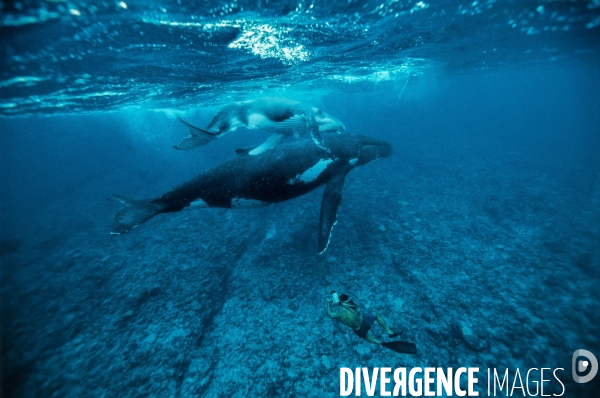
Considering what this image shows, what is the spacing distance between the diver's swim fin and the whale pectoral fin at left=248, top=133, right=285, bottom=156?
4.29 meters

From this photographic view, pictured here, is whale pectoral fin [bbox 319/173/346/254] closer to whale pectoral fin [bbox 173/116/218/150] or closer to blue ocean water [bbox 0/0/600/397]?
blue ocean water [bbox 0/0/600/397]

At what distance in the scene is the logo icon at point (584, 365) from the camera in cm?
362

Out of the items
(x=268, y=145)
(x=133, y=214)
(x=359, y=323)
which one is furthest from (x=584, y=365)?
(x=133, y=214)

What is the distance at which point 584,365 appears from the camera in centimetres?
377

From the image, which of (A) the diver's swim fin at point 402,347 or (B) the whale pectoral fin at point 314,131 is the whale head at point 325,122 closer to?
(B) the whale pectoral fin at point 314,131

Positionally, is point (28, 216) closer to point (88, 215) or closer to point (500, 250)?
point (88, 215)

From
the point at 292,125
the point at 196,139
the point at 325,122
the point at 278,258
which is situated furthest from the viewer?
the point at 278,258

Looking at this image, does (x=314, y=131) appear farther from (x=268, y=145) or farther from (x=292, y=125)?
(x=268, y=145)

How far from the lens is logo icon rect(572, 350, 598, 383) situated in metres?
3.62

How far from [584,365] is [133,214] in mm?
8397

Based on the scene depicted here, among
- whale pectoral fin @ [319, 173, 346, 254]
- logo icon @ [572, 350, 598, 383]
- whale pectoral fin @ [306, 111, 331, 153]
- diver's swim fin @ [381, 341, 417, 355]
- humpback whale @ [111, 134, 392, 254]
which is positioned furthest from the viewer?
humpback whale @ [111, 134, 392, 254]

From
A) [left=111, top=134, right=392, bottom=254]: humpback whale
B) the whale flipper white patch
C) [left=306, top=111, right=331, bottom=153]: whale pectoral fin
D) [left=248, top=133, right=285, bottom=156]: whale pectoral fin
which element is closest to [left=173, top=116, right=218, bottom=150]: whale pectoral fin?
[left=111, top=134, right=392, bottom=254]: humpback whale

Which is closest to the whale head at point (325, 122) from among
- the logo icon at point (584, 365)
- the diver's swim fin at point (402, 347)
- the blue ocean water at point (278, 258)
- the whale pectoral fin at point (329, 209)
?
the whale pectoral fin at point (329, 209)

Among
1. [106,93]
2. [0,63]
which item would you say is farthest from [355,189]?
[106,93]
